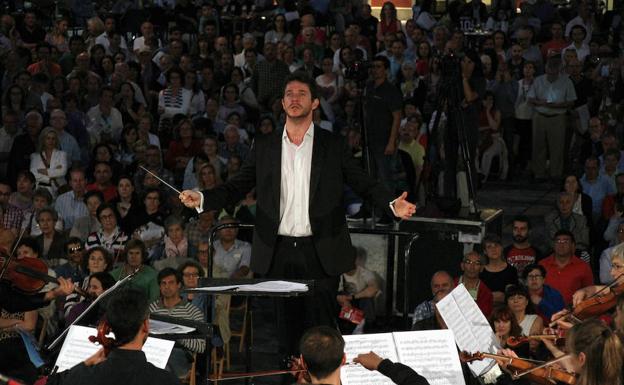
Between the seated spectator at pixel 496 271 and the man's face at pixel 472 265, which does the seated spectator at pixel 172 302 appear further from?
the seated spectator at pixel 496 271

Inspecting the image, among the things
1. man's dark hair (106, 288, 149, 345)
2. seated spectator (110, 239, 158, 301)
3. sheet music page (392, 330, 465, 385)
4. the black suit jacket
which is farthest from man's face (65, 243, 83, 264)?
man's dark hair (106, 288, 149, 345)

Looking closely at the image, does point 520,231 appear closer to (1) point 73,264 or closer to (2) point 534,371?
(1) point 73,264

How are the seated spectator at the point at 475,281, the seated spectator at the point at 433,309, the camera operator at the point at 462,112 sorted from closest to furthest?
the seated spectator at the point at 433,309 → the seated spectator at the point at 475,281 → the camera operator at the point at 462,112

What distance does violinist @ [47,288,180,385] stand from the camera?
461 cm

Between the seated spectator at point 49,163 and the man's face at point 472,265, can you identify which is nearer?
the man's face at point 472,265

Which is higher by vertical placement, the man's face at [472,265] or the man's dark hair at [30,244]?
the man's dark hair at [30,244]

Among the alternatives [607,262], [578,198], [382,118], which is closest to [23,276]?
[607,262]

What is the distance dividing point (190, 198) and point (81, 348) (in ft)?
2.81

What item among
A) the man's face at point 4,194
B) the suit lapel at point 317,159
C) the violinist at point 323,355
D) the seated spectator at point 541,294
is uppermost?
the suit lapel at point 317,159

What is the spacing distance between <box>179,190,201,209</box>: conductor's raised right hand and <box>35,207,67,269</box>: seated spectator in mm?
4461

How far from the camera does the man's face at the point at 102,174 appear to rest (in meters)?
11.3

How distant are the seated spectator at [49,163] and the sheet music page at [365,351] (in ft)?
21.0

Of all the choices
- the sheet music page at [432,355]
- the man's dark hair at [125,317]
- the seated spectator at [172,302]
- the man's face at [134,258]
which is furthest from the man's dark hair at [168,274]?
the man's dark hair at [125,317]

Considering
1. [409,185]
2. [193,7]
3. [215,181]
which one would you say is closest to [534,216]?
[409,185]
